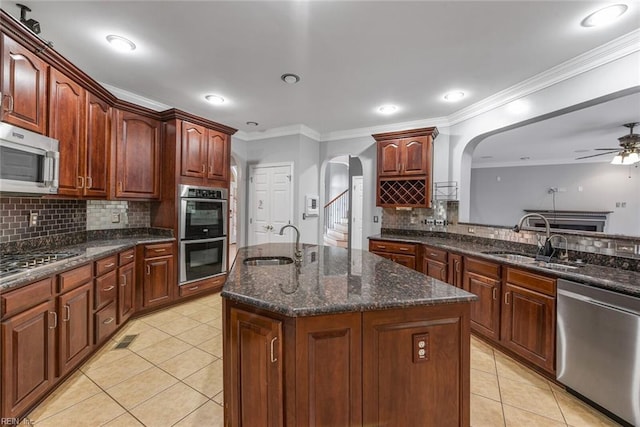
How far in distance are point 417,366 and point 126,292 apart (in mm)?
2970

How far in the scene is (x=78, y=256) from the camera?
218 cm

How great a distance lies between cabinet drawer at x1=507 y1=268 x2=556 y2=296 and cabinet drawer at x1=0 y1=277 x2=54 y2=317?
354 cm

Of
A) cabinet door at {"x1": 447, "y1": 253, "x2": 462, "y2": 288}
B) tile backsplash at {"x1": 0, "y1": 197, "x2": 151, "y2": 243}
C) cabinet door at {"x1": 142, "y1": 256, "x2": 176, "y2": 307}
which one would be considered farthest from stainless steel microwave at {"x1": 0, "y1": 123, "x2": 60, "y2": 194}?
cabinet door at {"x1": 447, "y1": 253, "x2": 462, "y2": 288}

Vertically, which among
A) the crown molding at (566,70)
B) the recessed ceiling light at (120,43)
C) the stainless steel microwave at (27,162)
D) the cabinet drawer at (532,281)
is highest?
the recessed ceiling light at (120,43)

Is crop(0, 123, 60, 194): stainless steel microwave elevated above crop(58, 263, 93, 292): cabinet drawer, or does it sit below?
above

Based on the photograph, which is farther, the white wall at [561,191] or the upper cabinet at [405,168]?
the white wall at [561,191]

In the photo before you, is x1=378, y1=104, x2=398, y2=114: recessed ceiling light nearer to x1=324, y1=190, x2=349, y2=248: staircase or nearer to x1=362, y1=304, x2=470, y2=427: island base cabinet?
x1=362, y1=304, x2=470, y2=427: island base cabinet

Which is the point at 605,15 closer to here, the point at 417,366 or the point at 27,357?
the point at 417,366

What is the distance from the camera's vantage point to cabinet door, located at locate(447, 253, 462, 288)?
2967 mm

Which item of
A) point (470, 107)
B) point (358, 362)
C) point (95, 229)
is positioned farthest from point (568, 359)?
point (95, 229)

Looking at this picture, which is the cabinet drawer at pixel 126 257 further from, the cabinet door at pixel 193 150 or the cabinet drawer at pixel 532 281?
the cabinet drawer at pixel 532 281

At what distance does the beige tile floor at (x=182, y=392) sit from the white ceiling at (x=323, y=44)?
107 inches

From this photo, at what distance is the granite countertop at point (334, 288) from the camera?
3.99ft

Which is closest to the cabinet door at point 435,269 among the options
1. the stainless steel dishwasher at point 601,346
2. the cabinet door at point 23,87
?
the stainless steel dishwasher at point 601,346
